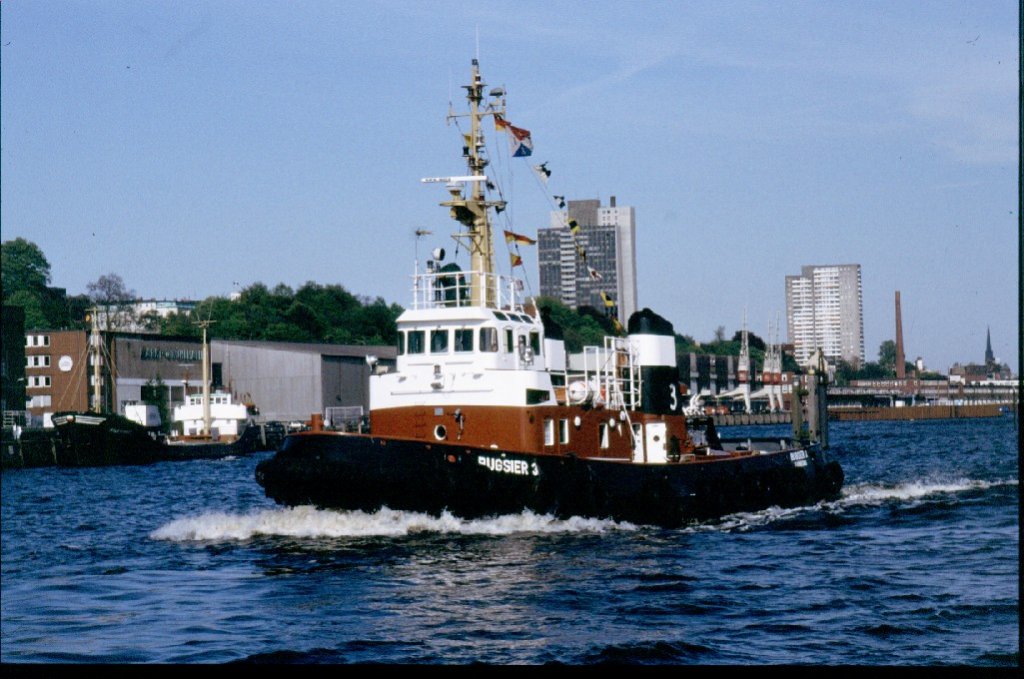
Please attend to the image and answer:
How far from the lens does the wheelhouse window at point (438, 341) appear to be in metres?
24.4

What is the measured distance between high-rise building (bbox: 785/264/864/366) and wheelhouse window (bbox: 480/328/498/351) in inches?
2649

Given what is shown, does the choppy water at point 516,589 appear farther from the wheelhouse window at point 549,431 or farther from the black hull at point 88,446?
the black hull at point 88,446

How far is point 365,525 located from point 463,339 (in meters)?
4.28

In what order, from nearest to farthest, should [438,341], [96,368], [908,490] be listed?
[438,341] → [908,490] → [96,368]

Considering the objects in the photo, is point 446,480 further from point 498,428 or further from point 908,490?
point 908,490

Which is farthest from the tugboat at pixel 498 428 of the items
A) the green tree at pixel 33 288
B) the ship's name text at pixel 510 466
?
the green tree at pixel 33 288

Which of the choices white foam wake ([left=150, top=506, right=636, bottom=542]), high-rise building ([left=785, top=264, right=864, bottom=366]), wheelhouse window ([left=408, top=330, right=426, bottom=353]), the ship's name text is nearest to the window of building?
high-rise building ([left=785, top=264, right=864, bottom=366])

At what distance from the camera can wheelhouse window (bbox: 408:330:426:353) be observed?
2456 centimetres

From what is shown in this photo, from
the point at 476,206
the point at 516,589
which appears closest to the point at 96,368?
the point at 476,206

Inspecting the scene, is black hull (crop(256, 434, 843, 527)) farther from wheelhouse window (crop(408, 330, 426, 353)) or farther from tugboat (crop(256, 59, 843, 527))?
wheelhouse window (crop(408, 330, 426, 353))

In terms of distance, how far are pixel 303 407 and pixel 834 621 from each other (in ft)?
240

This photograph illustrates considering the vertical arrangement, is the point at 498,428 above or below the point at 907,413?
above

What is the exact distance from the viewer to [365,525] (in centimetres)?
2253

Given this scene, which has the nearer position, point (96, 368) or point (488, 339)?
point (488, 339)
